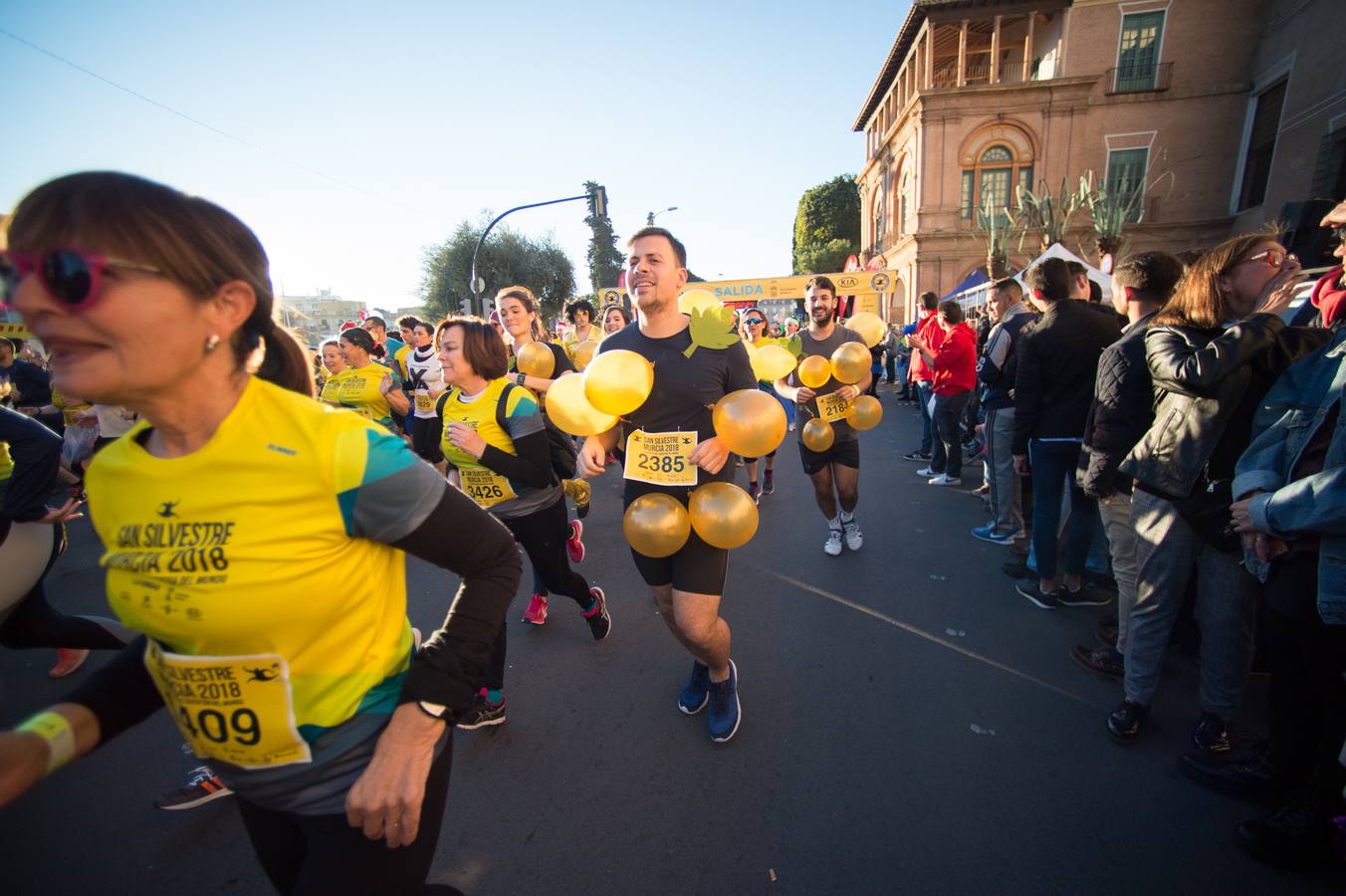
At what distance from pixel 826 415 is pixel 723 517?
2193mm

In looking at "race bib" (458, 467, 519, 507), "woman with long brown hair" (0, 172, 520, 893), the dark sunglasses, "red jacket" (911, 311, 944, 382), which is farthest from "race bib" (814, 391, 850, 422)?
the dark sunglasses

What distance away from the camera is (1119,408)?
2.80 metres

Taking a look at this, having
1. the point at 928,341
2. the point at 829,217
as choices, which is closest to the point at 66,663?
the point at 928,341

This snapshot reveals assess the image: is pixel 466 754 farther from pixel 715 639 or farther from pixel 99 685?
pixel 99 685

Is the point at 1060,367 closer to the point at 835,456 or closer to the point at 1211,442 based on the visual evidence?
the point at 1211,442

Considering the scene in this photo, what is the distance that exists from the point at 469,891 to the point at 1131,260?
4166mm

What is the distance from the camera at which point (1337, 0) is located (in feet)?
52.7

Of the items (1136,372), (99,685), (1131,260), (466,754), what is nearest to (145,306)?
(99,685)

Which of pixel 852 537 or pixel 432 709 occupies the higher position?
pixel 432 709

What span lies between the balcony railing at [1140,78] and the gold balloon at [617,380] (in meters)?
29.3

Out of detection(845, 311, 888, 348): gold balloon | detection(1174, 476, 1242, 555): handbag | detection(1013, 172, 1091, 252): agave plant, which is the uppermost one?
→ detection(1013, 172, 1091, 252): agave plant

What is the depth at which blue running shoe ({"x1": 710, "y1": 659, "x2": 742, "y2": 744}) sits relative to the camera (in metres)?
2.59

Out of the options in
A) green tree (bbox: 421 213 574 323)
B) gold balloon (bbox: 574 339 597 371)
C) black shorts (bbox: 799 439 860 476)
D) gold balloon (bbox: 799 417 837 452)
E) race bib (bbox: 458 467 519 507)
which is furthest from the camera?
green tree (bbox: 421 213 574 323)

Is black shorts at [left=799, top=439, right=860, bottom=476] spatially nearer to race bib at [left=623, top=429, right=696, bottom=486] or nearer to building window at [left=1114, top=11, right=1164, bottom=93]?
race bib at [left=623, top=429, right=696, bottom=486]
